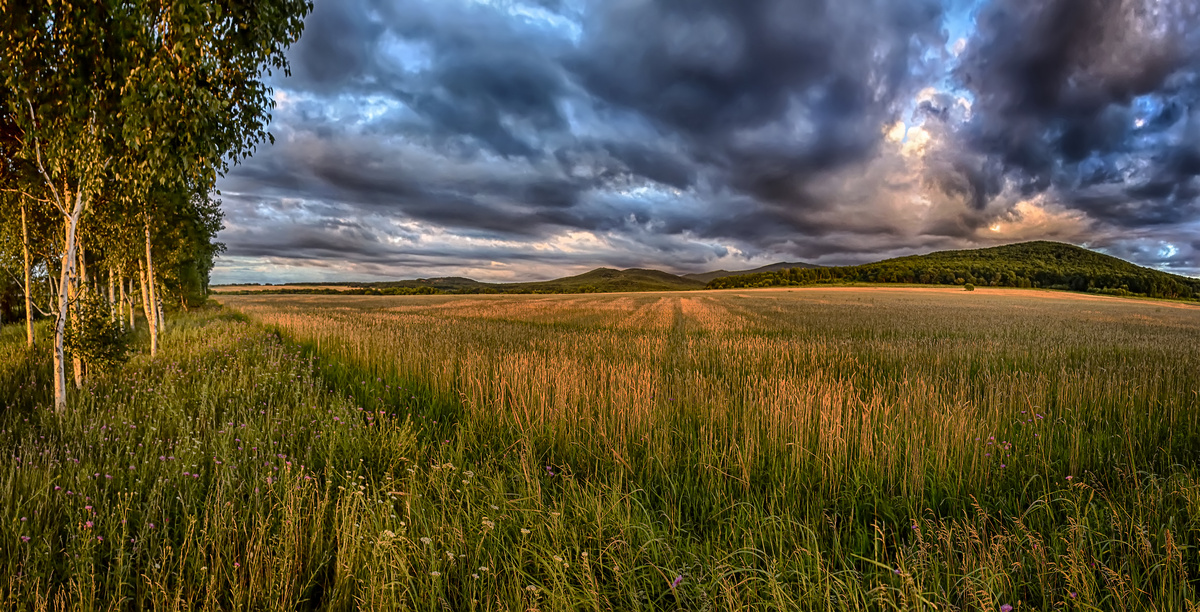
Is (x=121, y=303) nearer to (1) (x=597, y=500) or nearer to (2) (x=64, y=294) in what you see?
(2) (x=64, y=294)

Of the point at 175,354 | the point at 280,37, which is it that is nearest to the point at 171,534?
the point at 280,37

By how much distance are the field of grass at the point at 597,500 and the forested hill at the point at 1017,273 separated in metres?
129

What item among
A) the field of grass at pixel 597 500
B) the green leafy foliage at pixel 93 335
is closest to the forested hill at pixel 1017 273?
the field of grass at pixel 597 500

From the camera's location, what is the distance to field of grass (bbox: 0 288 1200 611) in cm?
262

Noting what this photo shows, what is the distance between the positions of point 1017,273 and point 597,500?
157573 mm

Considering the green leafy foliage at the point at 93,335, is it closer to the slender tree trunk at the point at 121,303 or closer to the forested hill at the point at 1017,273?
the slender tree trunk at the point at 121,303

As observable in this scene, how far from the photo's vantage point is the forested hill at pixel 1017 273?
331ft

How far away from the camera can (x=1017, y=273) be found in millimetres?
115625

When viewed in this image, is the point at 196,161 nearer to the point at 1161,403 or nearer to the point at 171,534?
the point at 171,534

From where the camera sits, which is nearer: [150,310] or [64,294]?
[64,294]

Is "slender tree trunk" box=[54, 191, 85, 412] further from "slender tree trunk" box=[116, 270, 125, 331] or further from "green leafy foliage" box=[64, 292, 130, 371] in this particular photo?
Result: "slender tree trunk" box=[116, 270, 125, 331]

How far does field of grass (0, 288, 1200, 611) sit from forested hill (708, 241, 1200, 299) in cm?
12933

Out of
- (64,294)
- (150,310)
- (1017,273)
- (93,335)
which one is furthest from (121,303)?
(1017,273)

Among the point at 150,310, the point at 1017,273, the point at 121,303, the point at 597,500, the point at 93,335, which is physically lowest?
the point at 597,500
